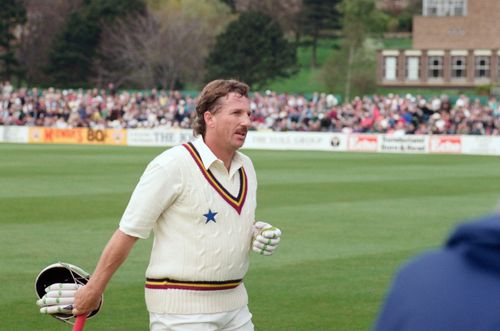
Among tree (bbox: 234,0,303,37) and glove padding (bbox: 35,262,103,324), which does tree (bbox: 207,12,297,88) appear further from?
glove padding (bbox: 35,262,103,324)

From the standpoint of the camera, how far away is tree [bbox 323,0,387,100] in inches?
4092

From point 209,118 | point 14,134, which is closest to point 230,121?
point 209,118

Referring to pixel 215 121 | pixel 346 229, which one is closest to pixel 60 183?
pixel 346 229

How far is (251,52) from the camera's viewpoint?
102312 mm

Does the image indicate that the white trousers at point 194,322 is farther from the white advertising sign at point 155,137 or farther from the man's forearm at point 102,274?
the white advertising sign at point 155,137

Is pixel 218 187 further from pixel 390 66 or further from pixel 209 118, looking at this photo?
pixel 390 66

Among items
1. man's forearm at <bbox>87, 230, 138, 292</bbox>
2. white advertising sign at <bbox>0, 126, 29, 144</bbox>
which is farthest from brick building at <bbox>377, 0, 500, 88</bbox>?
man's forearm at <bbox>87, 230, 138, 292</bbox>

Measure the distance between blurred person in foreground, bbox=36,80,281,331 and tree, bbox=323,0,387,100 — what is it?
92.3m

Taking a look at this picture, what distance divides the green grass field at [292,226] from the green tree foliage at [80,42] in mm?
62518

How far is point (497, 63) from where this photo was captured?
10631 centimetres

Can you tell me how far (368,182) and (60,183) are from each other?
7078 mm

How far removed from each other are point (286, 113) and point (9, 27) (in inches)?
2055

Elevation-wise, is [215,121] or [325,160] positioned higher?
[215,121]

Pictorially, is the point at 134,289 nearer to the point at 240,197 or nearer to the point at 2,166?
the point at 240,197
